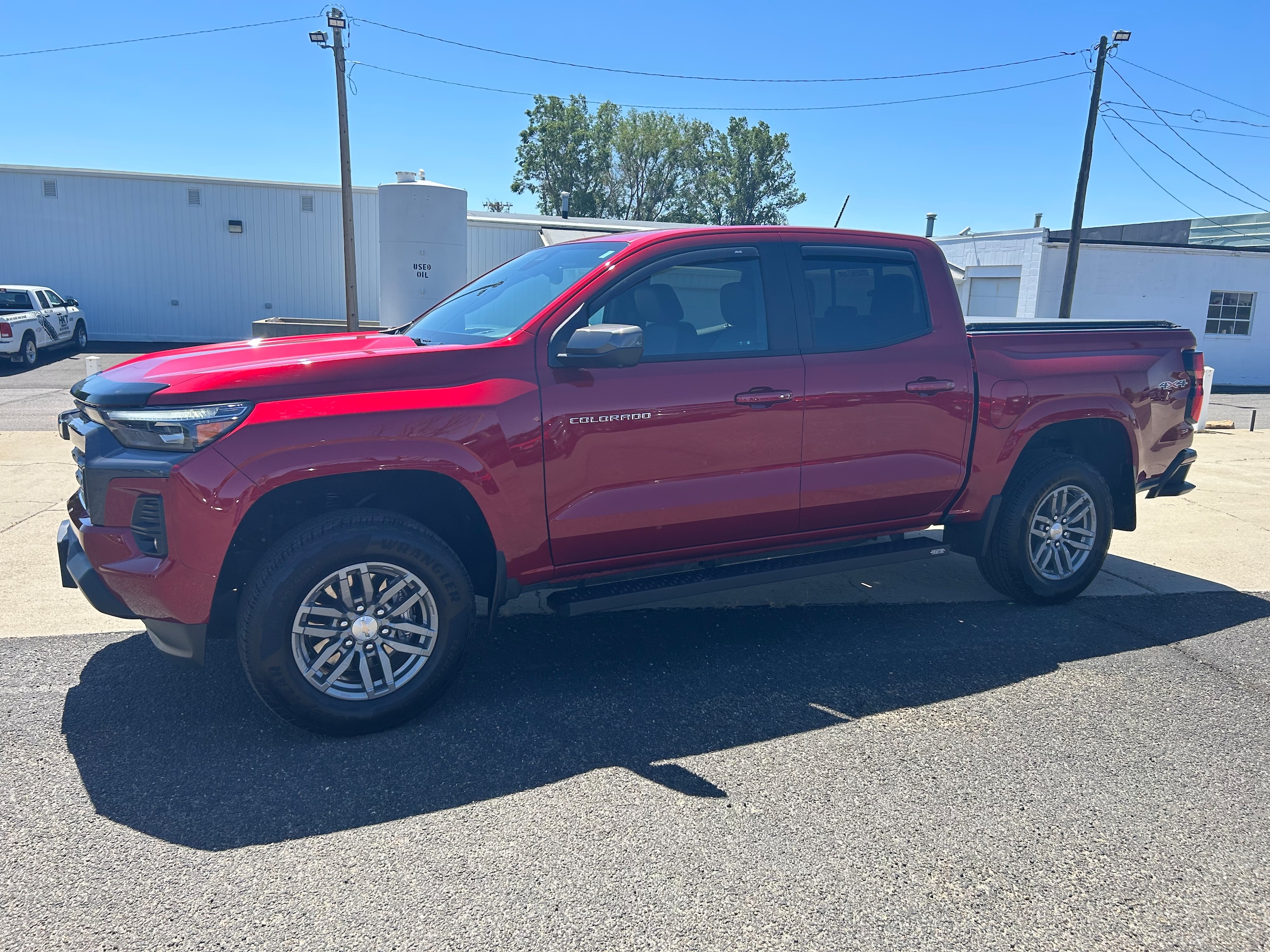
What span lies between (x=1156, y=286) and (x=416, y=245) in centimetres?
2074

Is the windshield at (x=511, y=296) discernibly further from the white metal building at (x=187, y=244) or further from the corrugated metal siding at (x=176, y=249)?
the corrugated metal siding at (x=176, y=249)

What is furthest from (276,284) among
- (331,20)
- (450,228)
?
(450,228)

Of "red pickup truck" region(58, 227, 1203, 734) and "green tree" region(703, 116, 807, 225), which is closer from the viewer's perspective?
"red pickup truck" region(58, 227, 1203, 734)

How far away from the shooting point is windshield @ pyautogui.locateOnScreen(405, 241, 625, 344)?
421 cm

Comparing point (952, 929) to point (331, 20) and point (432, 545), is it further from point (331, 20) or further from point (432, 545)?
point (331, 20)

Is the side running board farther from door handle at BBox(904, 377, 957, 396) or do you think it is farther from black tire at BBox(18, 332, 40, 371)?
black tire at BBox(18, 332, 40, 371)

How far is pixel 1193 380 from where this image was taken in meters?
5.79

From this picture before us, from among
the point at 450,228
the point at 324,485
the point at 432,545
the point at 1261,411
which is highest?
the point at 450,228

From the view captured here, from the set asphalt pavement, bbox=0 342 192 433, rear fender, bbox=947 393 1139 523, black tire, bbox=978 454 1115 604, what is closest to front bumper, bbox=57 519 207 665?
rear fender, bbox=947 393 1139 523

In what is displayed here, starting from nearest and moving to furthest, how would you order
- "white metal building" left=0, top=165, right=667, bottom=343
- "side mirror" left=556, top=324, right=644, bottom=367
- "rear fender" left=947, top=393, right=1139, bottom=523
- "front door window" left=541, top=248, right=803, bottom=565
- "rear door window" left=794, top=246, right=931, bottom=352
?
"side mirror" left=556, top=324, right=644, bottom=367 → "front door window" left=541, top=248, right=803, bottom=565 → "rear door window" left=794, top=246, right=931, bottom=352 → "rear fender" left=947, top=393, right=1139, bottom=523 → "white metal building" left=0, top=165, right=667, bottom=343

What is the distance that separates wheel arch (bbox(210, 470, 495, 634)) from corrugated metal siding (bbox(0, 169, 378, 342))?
2296 centimetres

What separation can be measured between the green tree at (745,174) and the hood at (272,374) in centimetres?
6380

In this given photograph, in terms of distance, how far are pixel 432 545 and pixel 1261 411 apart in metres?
21.5

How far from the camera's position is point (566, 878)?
9.29ft
